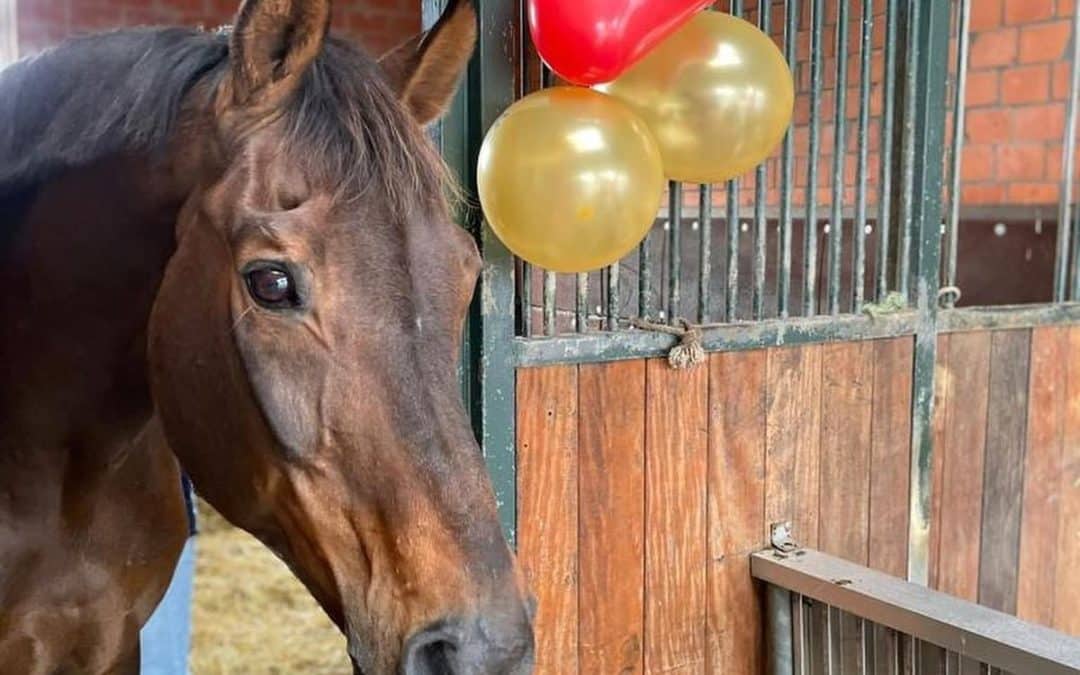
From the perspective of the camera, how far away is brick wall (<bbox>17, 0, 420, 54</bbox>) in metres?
3.70

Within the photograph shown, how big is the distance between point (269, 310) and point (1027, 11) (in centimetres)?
243

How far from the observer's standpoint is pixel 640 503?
1584 mm

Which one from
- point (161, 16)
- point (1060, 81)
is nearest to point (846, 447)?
point (1060, 81)

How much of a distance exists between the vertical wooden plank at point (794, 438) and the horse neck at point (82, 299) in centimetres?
105

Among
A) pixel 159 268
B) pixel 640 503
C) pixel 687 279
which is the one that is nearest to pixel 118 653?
pixel 159 268

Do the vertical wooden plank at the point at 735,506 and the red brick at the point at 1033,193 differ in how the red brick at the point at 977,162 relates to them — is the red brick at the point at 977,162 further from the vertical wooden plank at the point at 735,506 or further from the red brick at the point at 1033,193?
the vertical wooden plank at the point at 735,506

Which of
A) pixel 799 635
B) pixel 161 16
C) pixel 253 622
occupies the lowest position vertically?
pixel 253 622

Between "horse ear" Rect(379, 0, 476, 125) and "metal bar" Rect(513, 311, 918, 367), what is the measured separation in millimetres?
451

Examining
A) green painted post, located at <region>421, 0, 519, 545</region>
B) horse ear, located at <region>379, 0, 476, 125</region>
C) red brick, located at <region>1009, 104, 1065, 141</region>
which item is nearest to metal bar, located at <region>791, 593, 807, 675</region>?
green painted post, located at <region>421, 0, 519, 545</region>

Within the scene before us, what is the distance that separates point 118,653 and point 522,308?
2.33 ft

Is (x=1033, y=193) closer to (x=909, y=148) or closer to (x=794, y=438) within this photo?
(x=909, y=148)

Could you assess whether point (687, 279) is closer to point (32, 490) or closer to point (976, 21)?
point (976, 21)

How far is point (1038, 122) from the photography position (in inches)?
101

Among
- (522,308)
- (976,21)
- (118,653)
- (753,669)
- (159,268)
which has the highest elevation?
(976,21)
